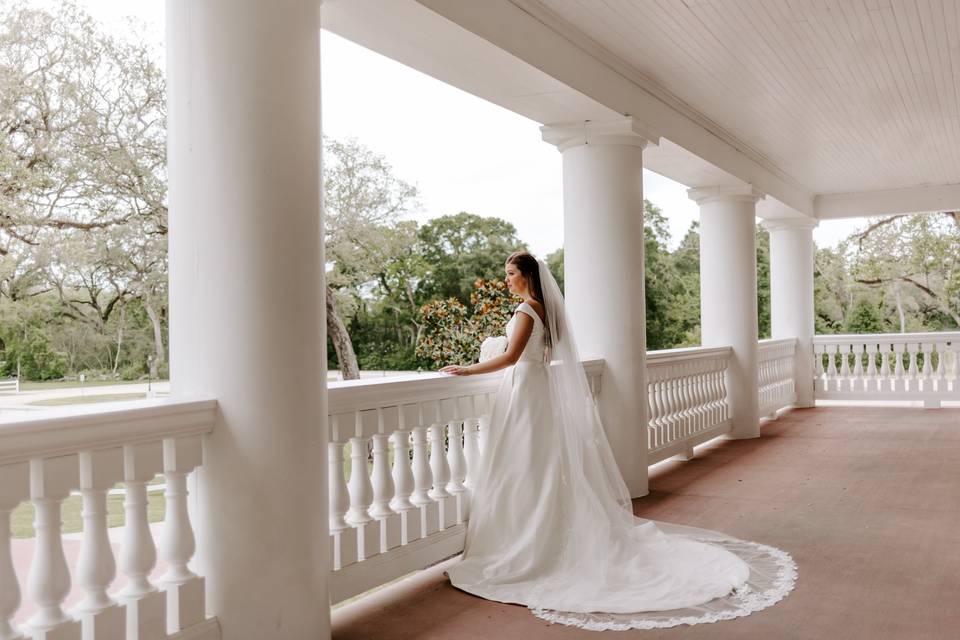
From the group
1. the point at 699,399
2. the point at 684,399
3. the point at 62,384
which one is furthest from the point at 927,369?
the point at 62,384

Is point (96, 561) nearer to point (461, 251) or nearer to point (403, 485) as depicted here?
point (403, 485)

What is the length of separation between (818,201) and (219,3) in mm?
11974

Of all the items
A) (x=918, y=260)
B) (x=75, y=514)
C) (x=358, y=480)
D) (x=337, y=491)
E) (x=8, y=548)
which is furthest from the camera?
(x=918, y=260)

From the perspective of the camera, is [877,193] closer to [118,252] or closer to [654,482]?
[654,482]

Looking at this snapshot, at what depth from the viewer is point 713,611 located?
3.91 m

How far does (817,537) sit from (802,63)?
3.54m

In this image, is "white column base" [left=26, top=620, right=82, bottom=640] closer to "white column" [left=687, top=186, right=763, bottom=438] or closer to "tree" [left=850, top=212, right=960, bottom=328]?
"white column" [left=687, top=186, right=763, bottom=438]

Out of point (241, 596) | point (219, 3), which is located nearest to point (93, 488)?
point (241, 596)

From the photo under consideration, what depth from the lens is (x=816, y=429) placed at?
10641 millimetres

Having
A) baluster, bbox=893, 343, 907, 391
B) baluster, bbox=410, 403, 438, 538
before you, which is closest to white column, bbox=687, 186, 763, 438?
baluster, bbox=893, 343, 907, 391

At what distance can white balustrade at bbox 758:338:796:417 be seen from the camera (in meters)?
11.6

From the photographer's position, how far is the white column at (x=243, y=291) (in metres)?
3.17

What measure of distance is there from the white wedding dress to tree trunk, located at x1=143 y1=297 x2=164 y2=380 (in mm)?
6864

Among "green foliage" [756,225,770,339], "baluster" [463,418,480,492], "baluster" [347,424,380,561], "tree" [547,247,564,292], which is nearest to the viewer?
"baluster" [347,424,380,561]
